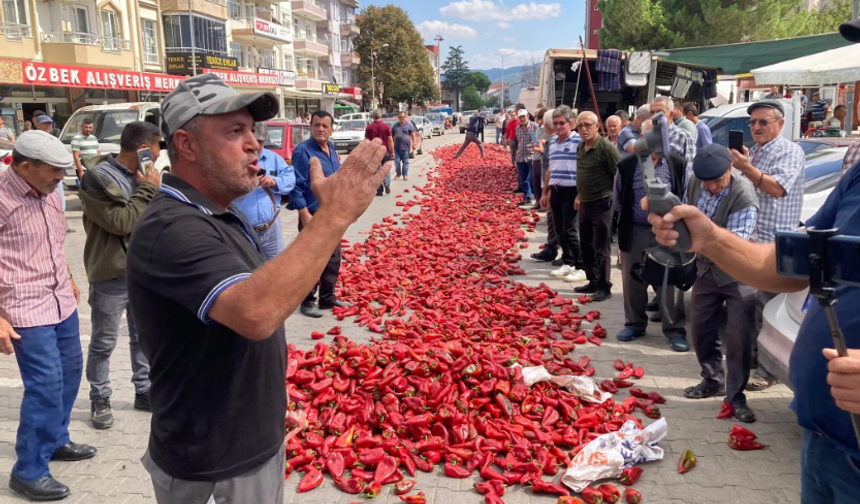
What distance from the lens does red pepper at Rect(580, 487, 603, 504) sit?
3.78 metres

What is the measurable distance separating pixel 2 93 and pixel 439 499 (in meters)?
27.1

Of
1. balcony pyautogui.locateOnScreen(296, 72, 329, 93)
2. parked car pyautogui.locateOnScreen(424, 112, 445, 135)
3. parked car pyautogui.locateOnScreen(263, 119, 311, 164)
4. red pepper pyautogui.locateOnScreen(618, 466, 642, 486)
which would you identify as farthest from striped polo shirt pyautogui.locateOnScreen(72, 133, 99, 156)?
balcony pyautogui.locateOnScreen(296, 72, 329, 93)

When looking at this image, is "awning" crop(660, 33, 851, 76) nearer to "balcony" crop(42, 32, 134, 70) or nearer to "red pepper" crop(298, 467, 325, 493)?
"red pepper" crop(298, 467, 325, 493)

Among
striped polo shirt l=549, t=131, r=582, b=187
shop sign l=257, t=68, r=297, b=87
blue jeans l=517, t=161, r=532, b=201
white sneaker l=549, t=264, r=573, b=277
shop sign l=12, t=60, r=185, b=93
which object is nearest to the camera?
striped polo shirt l=549, t=131, r=582, b=187

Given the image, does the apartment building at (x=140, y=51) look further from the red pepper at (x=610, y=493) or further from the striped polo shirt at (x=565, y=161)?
the red pepper at (x=610, y=493)

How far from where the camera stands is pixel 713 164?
462 centimetres

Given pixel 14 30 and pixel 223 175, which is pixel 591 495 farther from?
pixel 14 30

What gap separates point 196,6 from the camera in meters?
38.6

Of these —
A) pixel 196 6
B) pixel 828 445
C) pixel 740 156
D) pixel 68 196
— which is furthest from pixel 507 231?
pixel 196 6

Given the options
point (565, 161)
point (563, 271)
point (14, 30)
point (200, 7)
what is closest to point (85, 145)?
point (565, 161)

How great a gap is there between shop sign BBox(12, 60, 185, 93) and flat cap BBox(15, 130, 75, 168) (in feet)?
61.2

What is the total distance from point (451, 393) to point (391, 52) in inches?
2643

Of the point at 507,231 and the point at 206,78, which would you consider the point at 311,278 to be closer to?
the point at 206,78

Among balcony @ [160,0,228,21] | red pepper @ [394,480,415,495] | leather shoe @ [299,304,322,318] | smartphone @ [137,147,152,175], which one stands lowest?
red pepper @ [394,480,415,495]
